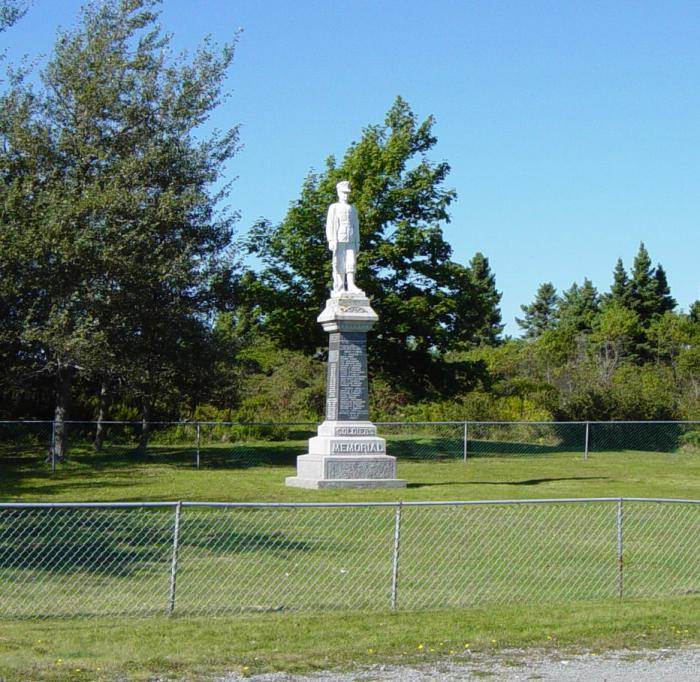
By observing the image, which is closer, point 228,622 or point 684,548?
point 228,622

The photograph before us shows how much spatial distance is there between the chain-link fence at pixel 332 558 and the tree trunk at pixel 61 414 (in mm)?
8431

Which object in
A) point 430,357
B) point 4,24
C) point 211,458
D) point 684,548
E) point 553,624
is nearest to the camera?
point 553,624

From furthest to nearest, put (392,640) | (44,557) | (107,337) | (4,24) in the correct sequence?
(107,337) → (4,24) → (44,557) → (392,640)

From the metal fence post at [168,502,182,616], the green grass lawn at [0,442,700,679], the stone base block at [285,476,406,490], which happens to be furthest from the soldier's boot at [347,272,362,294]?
the metal fence post at [168,502,182,616]

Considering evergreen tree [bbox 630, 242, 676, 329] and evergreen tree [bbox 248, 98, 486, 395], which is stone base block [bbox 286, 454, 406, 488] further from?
evergreen tree [bbox 630, 242, 676, 329]

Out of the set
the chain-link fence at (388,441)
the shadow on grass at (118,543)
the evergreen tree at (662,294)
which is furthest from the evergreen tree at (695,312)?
the shadow on grass at (118,543)

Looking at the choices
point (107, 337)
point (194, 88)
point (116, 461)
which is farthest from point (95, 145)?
point (116, 461)

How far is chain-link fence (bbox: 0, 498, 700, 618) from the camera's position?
31.9 ft

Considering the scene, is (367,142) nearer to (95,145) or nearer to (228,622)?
(95,145)

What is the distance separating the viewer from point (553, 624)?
342 inches

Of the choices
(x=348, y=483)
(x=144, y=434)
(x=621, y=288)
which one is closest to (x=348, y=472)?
(x=348, y=483)

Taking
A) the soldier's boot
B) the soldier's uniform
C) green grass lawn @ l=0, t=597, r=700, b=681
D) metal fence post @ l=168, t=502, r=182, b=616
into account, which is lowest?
green grass lawn @ l=0, t=597, r=700, b=681

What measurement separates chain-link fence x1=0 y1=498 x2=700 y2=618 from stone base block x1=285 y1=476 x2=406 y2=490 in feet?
10.6

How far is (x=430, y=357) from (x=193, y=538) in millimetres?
20698
